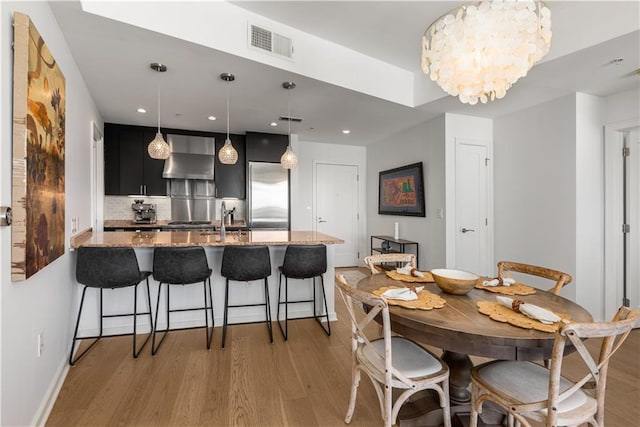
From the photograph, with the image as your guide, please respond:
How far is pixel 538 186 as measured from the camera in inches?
139

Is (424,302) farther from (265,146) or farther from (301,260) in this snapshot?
(265,146)

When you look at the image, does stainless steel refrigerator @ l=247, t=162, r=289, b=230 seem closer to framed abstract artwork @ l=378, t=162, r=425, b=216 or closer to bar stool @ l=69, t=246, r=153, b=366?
framed abstract artwork @ l=378, t=162, r=425, b=216

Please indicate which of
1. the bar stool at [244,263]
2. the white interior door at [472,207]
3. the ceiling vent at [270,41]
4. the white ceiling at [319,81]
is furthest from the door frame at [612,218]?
the bar stool at [244,263]

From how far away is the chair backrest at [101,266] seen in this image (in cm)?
235

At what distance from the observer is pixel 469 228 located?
13.2 ft

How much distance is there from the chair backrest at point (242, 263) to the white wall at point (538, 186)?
3.20 meters

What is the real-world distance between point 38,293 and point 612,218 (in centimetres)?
500

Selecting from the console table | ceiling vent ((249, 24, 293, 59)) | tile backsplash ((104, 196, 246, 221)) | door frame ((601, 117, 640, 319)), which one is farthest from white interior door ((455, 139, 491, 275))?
tile backsplash ((104, 196, 246, 221))

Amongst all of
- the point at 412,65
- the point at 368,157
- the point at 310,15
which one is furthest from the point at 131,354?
the point at 368,157

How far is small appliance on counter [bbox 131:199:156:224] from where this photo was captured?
4.79 m

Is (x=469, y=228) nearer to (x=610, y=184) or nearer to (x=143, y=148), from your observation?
(x=610, y=184)

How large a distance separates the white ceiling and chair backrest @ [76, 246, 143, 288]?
5.27 feet

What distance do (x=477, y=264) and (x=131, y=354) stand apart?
4057 mm

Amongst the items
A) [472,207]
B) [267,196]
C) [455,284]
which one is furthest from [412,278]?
[267,196]
